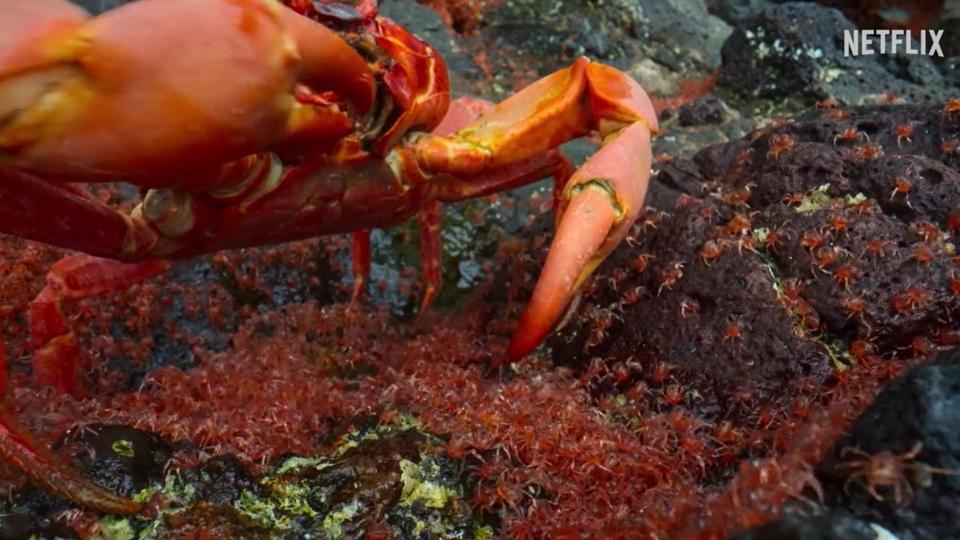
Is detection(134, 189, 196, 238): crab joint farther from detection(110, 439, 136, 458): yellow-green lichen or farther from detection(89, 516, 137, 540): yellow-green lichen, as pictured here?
detection(89, 516, 137, 540): yellow-green lichen

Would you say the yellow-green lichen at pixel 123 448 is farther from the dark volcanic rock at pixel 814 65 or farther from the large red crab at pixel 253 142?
the dark volcanic rock at pixel 814 65

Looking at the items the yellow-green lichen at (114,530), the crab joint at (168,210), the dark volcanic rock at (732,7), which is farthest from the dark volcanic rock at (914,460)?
the dark volcanic rock at (732,7)

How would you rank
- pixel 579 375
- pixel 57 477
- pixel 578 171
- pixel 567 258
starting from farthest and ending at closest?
pixel 579 375 → pixel 578 171 → pixel 567 258 → pixel 57 477

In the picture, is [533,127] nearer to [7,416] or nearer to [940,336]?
[940,336]

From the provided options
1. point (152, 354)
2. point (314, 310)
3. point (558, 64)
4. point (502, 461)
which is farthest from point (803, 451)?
point (558, 64)

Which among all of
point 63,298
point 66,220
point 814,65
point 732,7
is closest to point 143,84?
point 66,220

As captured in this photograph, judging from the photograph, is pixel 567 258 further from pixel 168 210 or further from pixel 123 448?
pixel 123 448
